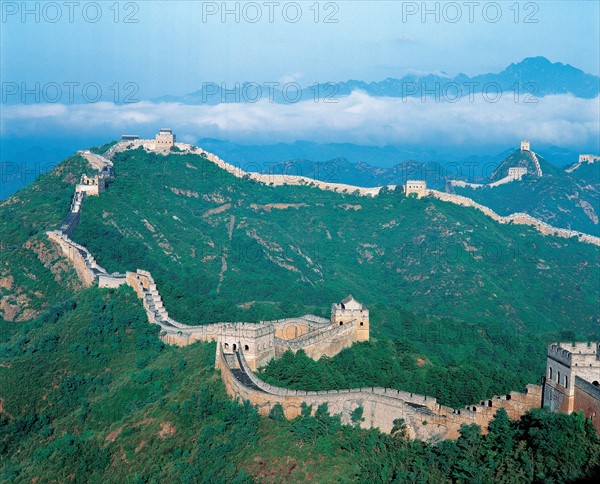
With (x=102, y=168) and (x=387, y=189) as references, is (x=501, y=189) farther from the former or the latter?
(x=102, y=168)

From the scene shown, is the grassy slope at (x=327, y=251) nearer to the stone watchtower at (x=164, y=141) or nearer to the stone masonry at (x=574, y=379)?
the stone watchtower at (x=164, y=141)

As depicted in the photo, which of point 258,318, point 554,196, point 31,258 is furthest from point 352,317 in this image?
point 554,196

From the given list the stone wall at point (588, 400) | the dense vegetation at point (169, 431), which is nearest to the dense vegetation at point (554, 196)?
the dense vegetation at point (169, 431)

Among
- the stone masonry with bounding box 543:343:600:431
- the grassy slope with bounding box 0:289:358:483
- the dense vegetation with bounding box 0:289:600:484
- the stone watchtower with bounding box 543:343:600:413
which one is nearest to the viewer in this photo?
the stone masonry with bounding box 543:343:600:431

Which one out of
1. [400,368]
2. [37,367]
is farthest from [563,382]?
[37,367]

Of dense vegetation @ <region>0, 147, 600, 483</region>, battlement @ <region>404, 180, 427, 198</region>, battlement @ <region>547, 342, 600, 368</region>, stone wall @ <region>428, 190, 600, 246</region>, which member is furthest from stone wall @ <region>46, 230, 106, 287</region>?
stone wall @ <region>428, 190, 600, 246</region>

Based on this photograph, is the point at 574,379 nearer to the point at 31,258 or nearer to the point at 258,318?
the point at 258,318

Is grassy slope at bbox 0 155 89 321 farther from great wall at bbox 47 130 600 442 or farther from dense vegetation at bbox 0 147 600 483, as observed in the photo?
great wall at bbox 47 130 600 442

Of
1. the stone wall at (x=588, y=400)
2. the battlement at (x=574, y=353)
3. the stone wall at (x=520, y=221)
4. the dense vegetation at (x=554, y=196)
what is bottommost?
the dense vegetation at (x=554, y=196)
